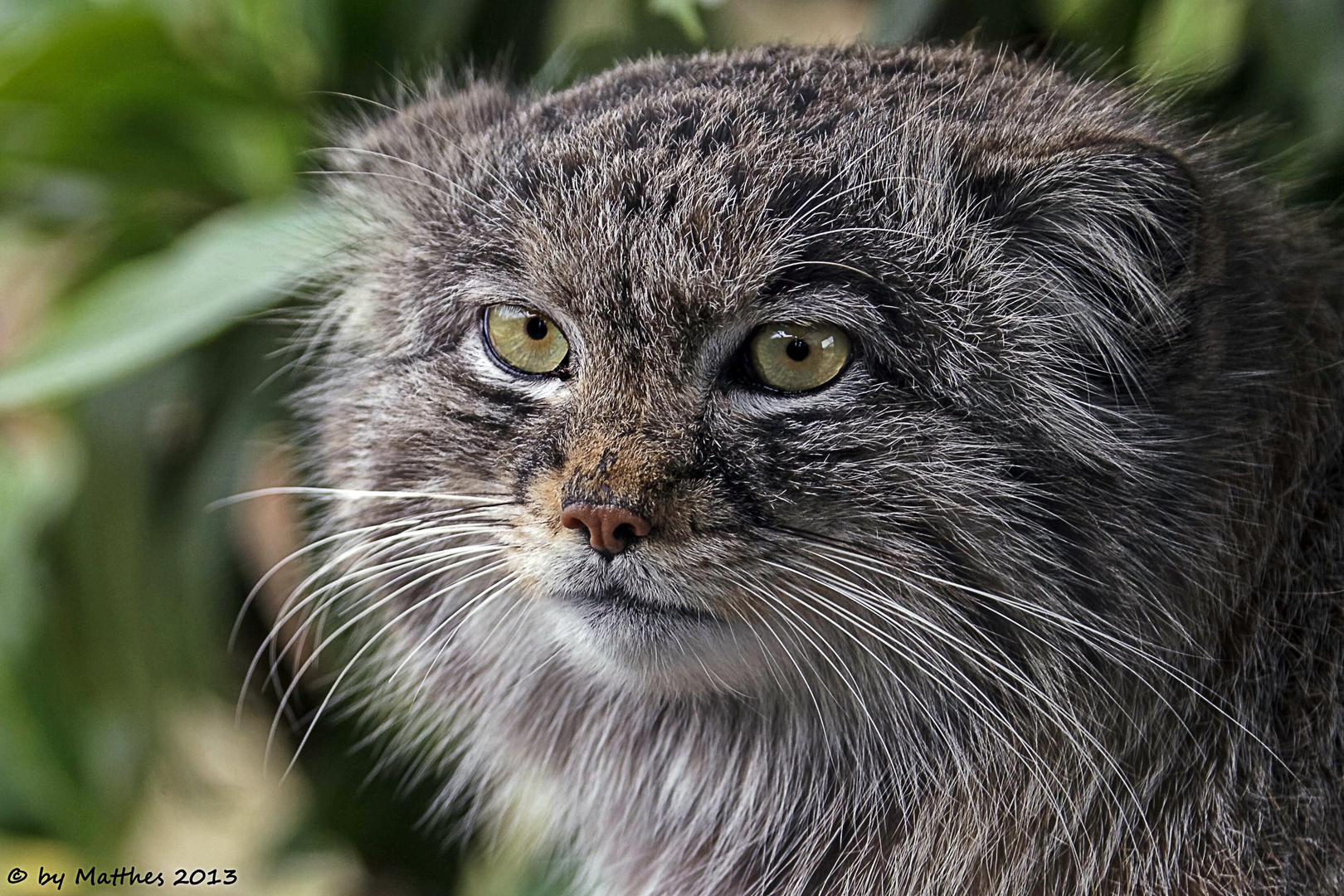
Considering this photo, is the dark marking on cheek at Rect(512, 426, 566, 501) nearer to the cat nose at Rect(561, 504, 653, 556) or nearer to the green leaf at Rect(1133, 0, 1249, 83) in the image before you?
the cat nose at Rect(561, 504, 653, 556)

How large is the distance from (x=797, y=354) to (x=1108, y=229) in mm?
380

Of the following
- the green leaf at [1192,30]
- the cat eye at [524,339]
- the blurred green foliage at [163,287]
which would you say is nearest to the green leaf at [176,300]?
the blurred green foliage at [163,287]

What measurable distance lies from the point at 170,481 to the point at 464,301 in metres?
1.46

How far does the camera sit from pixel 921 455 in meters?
1.39

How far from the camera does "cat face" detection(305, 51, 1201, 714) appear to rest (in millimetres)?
1355

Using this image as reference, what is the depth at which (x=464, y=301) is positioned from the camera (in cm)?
157

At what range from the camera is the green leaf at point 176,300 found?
2041mm

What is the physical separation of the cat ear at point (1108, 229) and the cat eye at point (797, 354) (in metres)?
Answer: 0.24

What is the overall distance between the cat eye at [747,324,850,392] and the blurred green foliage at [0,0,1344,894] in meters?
1.02

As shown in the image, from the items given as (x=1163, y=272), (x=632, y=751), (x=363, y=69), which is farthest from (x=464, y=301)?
(x=363, y=69)

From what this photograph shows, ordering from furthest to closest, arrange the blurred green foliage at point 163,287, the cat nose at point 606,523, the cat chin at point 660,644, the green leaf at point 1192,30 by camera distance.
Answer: the blurred green foliage at point 163,287
the green leaf at point 1192,30
the cat chin at point 660,644
the cat nose at point 606,523

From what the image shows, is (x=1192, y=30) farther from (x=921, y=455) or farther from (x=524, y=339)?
(x=524, y=339)

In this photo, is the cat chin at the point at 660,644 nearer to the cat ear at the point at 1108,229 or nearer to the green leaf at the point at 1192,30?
the cat ear at the point at 1108,229

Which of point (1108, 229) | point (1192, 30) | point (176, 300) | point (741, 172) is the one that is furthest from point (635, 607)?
point (1192, 30)
